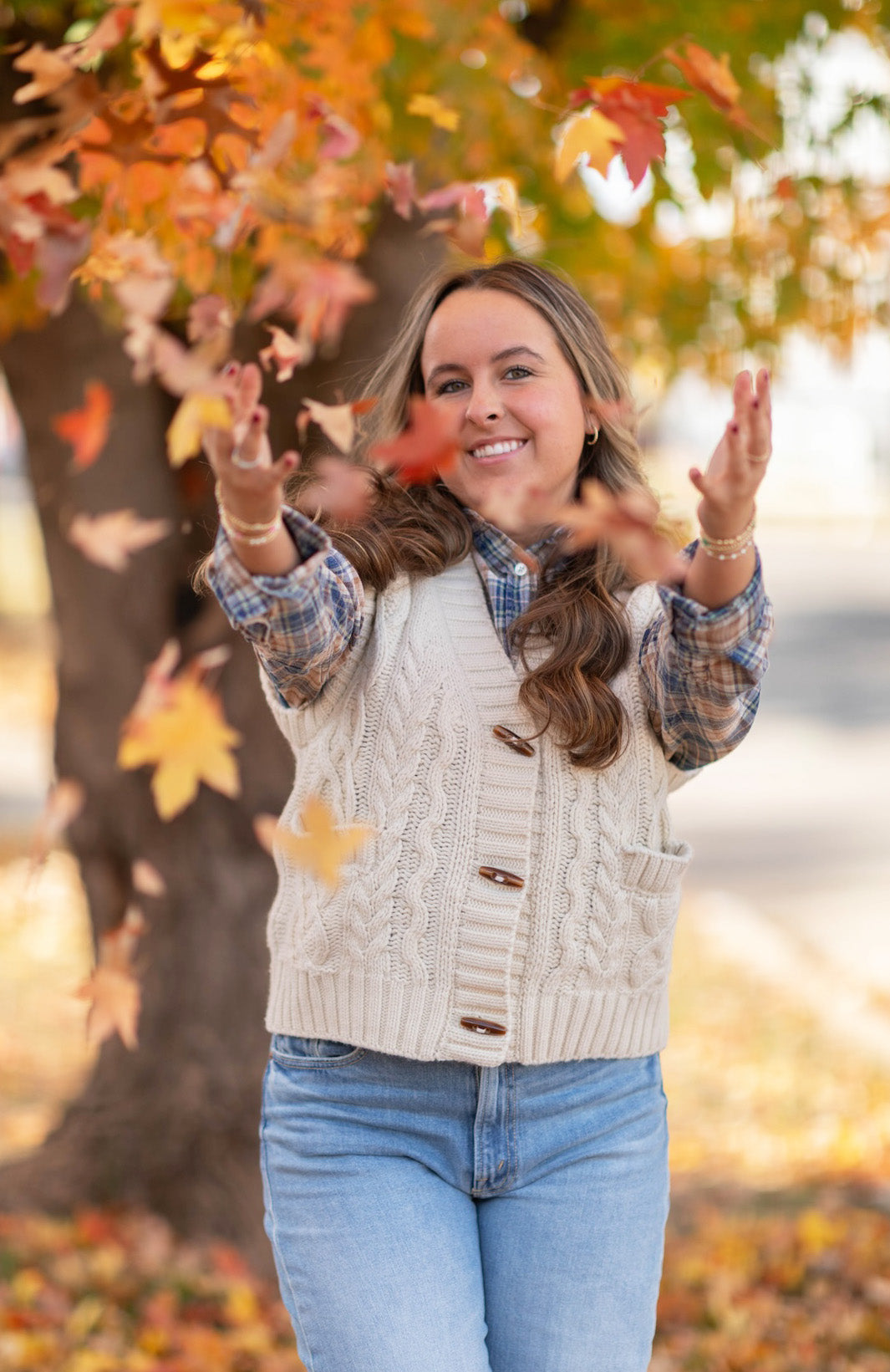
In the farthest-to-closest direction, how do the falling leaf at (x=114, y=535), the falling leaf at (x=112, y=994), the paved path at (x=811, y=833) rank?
the paved path at (x=811, y=833), the falling leaf at (x=114, y=535), the falling leaf at (x=112, y=994)

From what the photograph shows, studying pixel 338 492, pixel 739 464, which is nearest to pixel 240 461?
pixel 338 492

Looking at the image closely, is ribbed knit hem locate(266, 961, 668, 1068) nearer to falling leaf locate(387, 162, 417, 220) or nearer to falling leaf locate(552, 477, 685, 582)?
falling leaf locate(552, 477, 685, 582)

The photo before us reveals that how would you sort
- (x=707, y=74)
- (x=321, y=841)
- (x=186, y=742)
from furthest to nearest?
1. (x=186, y=742)
2. (x=707, y=74)
3. (x=321, y=841)

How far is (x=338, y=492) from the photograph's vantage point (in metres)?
1.61

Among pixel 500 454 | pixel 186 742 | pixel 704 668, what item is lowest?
pixel 186 742

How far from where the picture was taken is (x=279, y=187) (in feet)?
7.83

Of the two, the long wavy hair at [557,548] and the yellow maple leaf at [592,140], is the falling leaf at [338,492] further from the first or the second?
the yellow maple leaf at [592,140]

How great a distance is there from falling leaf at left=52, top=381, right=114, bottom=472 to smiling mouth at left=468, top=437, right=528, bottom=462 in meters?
1.66

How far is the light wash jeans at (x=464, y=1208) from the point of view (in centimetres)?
178

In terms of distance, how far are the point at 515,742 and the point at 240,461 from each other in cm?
56

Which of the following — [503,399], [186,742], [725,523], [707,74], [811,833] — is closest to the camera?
[725,523]

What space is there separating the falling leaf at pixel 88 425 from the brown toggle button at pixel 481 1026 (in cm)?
201

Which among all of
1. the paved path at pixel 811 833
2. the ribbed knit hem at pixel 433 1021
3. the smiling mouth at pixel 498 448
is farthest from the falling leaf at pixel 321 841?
the paved path at pixel 811 833

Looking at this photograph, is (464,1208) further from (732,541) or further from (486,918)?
(732,541)
